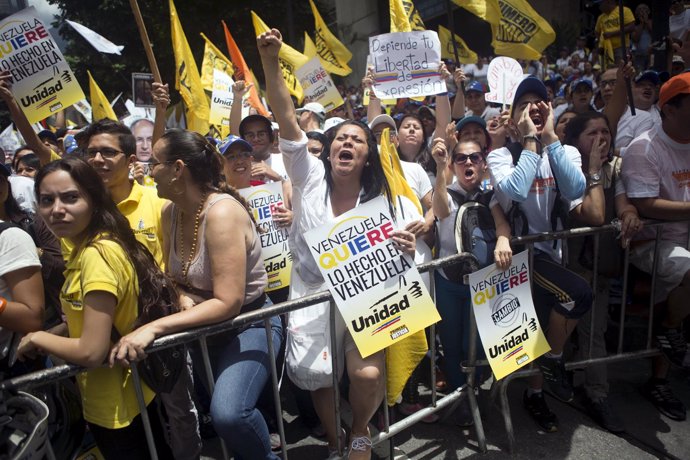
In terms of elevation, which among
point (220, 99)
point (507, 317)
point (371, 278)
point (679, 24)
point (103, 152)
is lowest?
point (507, 317)

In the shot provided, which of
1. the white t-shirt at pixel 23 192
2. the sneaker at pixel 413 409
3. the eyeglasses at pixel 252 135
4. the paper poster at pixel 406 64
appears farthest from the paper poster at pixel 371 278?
the white t-shirt at pixel 23 192

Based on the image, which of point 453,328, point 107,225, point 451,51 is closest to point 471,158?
point 453,328

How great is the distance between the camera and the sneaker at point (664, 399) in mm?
3307

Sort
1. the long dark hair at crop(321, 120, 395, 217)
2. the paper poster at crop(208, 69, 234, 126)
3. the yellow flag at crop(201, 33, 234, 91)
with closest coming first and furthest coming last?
the long dark hair at crop(321, 120, 395, 217), the paper poster at crop(208, 69, 234, 126), the yellow flag at crop(201, 33, 234, 91)

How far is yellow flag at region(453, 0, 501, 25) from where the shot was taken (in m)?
5.32

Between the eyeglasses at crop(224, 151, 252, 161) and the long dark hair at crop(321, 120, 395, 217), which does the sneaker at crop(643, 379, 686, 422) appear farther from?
the eyeglasses at crop(224, 151, 252, 161)

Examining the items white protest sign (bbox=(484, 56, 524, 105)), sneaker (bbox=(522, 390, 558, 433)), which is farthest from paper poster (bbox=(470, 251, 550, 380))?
white protest sign (bbox=(484, 56, 524, 105))

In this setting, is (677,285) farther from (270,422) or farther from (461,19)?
(461,19)

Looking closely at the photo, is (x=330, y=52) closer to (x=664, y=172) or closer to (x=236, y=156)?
(x=236, y=156)

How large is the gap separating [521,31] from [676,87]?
8.60 ft

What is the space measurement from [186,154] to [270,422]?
2145mm

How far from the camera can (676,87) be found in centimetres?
319

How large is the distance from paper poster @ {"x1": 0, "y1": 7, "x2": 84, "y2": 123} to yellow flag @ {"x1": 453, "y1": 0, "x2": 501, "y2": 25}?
4.10 m

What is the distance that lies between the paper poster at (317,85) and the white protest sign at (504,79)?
257cm
